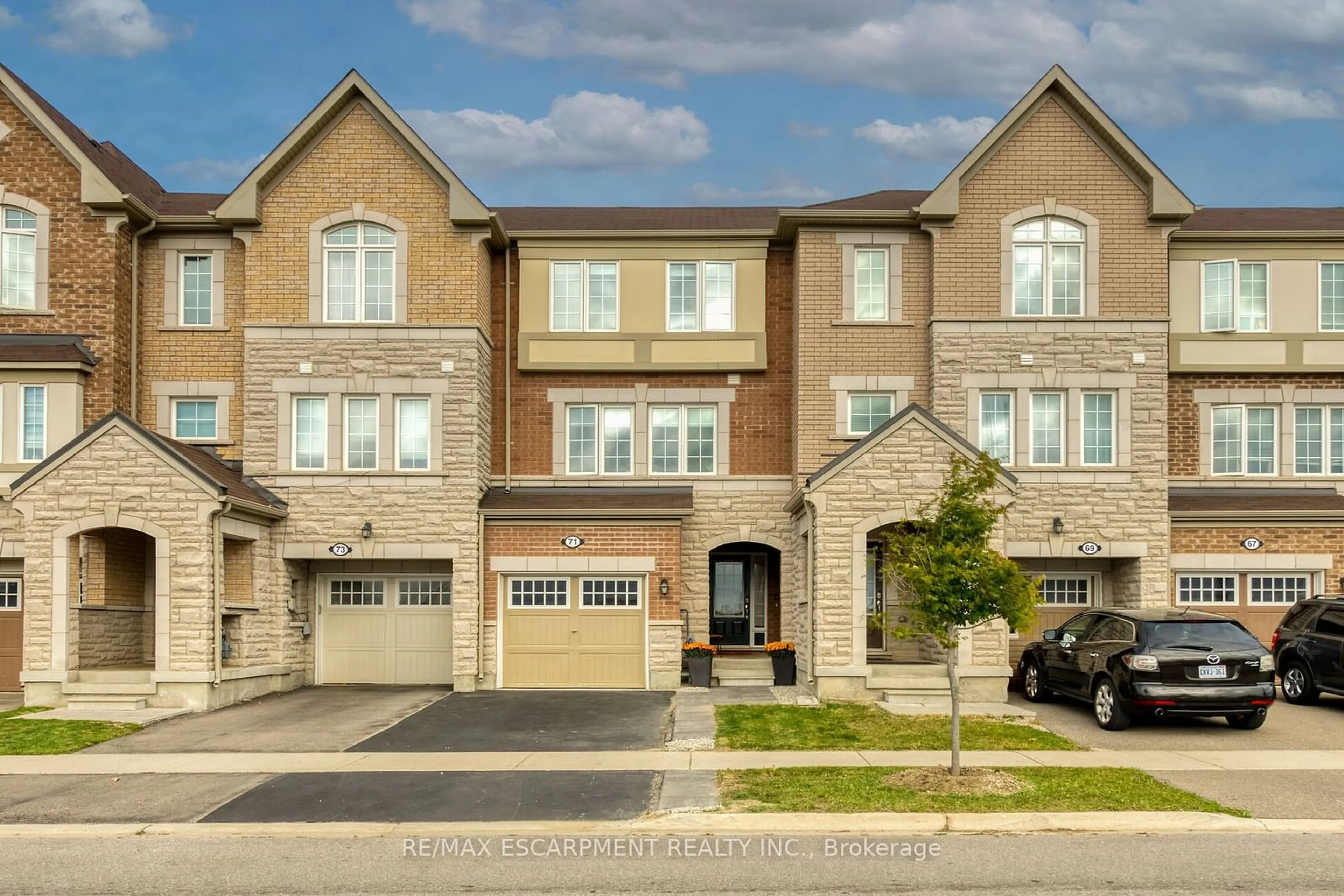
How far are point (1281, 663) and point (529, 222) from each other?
1645 cm

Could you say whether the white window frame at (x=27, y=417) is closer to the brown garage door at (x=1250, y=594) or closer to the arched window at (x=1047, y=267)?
the arched window at (x=1047, y=267)

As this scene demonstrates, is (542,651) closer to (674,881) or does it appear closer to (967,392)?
(967,392)

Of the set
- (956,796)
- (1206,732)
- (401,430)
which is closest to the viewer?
(956,796)

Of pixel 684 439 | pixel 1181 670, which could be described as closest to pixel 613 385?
pixel 684 439

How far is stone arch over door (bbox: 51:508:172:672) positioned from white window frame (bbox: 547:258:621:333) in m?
8.43

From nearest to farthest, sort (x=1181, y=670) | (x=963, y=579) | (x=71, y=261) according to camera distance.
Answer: (x=963, y=579)
(x=1181, y=670)
(x=71, y=261)

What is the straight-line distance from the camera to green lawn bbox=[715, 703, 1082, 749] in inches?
594

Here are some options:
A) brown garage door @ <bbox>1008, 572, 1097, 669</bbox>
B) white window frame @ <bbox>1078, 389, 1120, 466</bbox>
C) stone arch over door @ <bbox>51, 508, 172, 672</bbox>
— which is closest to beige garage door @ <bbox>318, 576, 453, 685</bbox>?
stone arch over door @ <bbox>51, 508, 172, 672</bbox>

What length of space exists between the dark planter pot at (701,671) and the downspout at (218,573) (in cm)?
818

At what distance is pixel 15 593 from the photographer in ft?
72.7

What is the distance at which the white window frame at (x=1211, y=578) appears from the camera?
22.8 metres

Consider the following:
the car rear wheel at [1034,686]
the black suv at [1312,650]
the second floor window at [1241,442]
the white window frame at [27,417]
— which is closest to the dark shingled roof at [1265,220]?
the second floor window at [1241,442]

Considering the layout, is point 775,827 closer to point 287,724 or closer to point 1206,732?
point 1206,732

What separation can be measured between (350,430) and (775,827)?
1402 cm
